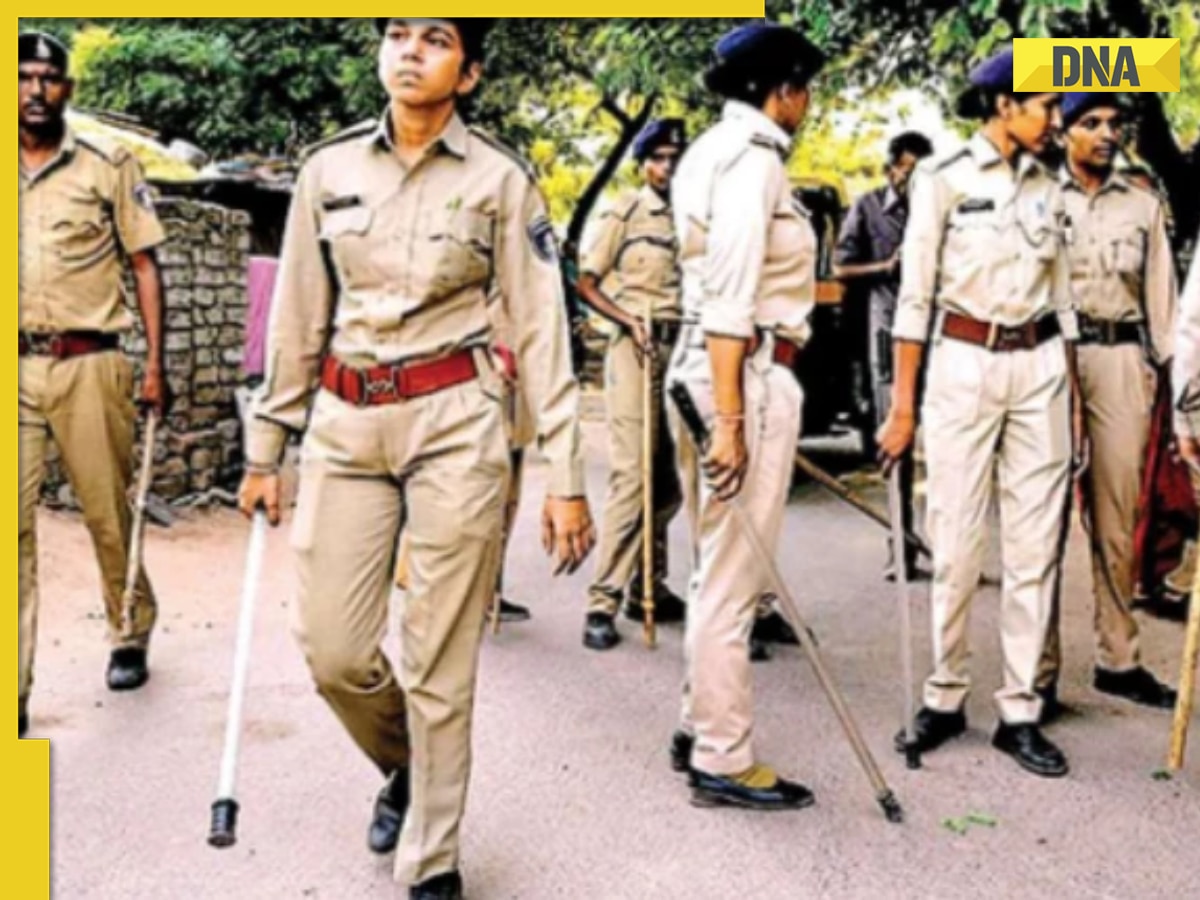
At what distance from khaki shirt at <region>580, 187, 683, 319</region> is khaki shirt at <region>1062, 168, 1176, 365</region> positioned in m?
1.68

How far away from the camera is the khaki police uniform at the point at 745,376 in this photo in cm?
398

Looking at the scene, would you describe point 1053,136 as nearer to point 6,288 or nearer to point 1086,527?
point 1086,527

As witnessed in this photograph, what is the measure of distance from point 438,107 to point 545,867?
1.79 m

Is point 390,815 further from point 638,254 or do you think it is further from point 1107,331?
point 638,254

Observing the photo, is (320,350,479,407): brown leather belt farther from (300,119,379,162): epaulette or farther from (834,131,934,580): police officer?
(834,131,934,580): police officer

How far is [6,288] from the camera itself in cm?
291

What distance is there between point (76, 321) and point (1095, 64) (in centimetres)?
344

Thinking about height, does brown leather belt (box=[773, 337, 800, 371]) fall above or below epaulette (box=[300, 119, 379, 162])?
below

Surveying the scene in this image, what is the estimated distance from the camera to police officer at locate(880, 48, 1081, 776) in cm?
450

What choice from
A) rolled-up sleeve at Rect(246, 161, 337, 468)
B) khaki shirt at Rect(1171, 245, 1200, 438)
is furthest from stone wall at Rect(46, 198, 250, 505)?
khaki shirt at Rect(1171, 245, 1200, 438)

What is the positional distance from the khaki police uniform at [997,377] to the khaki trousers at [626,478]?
1.63 metres

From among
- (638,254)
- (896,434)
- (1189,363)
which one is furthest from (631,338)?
(1189,363)

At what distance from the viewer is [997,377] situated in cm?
452

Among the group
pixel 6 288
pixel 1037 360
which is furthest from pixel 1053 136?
pixel 6 288
